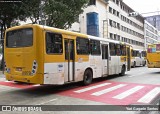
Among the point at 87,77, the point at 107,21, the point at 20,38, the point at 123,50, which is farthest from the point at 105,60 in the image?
the point at 107,21

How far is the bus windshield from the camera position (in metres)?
10.2

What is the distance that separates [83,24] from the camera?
4484 centimetres

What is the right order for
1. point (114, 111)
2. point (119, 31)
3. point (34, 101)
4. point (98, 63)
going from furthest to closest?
point (119, 31)
point (98, 63)
point (34, 101)
point (114, 111)

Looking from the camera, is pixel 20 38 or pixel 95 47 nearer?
pixel 20 38

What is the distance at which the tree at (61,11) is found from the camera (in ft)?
86.4

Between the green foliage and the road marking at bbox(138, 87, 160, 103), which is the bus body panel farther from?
the green foliage

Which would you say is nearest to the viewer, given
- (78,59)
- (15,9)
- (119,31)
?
(78,59)

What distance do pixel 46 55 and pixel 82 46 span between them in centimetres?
320

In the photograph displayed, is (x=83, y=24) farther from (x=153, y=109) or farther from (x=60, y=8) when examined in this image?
(x=153, y=109)

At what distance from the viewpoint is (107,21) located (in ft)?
158

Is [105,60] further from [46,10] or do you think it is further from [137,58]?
[137,58]

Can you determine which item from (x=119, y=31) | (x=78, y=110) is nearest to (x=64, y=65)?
(x=78, y=110)

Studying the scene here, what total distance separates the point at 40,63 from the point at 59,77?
4.22 ft

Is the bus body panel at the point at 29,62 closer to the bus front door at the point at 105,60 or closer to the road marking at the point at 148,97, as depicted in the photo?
the road marking at the point at 148,97
